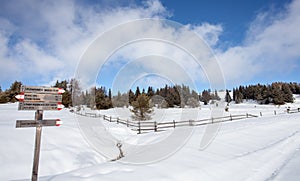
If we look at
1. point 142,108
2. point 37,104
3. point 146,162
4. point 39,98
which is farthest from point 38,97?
point 142,108

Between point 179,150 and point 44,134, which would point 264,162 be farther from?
point 44,134

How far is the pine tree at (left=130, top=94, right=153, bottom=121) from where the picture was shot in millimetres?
27327

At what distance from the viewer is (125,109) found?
36.3 meters

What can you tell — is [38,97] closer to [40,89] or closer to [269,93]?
[40,89]

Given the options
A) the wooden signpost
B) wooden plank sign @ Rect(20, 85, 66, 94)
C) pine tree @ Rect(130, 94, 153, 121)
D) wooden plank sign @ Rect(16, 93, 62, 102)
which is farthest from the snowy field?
pine tree @ Rect(130, 94, 153, 121)

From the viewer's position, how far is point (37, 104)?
374 cm

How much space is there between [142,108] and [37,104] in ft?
79.6

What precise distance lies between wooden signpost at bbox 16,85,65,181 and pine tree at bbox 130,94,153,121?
75.9ft

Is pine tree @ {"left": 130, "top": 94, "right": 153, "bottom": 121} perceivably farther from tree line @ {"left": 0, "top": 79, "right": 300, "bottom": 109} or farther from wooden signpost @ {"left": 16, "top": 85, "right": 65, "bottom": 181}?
wooden signpost @ {"left": 16, "top": 85, "right": 65, "bottom": 181}

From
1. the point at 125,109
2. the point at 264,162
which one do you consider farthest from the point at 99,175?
the point at 125,109

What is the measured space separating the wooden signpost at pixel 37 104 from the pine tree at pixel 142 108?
2314 cm

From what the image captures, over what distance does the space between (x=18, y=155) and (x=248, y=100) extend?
110m

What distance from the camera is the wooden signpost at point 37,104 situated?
3.65 metres

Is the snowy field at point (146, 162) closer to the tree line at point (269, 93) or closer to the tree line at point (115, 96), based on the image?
the tree line at point (115, 96)
